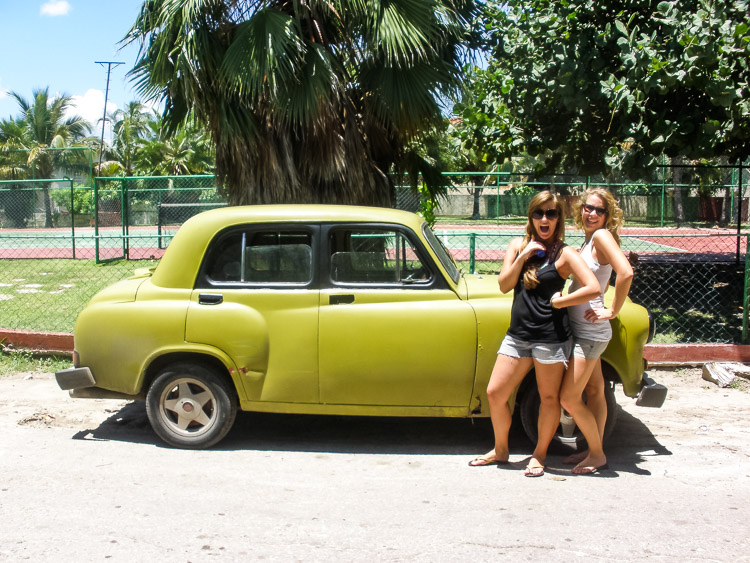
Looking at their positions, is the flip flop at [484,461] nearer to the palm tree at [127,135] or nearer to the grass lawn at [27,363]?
the grass lawn at [27,363]

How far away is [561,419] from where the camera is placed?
4.94 metres

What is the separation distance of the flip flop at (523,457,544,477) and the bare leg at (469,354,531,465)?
8.0 inches

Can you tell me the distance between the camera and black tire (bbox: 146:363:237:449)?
502 cm

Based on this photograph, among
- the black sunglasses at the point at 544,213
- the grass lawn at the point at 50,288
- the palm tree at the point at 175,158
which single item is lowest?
the grass lawn at the point at 50,288

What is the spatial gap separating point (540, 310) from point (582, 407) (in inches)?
27.9

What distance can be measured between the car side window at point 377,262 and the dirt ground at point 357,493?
49.0 inches

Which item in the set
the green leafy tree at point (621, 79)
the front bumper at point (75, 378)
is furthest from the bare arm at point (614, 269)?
the green leafy tree at point (621, 79)

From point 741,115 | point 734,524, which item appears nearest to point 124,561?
point 734,524

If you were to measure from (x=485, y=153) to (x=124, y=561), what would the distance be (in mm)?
10283

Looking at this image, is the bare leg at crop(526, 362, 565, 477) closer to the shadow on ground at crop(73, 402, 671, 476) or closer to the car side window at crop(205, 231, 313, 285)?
the shadow on ground at crop(73, 402, 671, 476)

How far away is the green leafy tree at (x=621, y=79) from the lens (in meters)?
7.33

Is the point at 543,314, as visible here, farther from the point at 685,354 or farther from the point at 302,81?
the point at 302,81

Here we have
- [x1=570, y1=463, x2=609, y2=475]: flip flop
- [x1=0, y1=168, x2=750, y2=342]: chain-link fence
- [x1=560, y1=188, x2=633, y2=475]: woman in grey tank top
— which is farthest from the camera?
[x1=0, y1=168, x2=750, y2=342]: chain-link fence

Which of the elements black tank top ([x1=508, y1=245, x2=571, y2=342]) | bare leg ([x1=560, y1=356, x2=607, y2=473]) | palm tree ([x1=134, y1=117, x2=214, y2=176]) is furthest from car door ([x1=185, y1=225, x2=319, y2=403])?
palm tree ([x1=134, y1=117, x2=214, y2=176])
